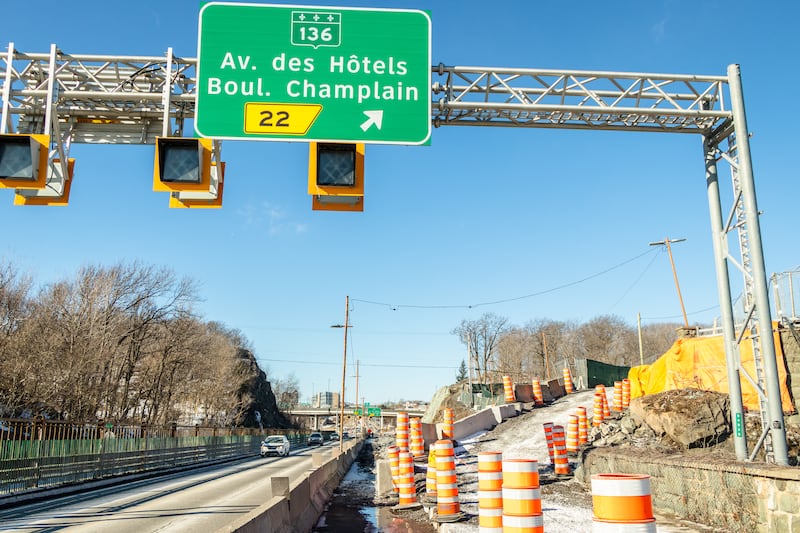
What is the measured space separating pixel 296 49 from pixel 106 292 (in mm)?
29438

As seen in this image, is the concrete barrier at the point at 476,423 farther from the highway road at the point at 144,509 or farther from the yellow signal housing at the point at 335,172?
the yellow signal housing at the point at 335,172

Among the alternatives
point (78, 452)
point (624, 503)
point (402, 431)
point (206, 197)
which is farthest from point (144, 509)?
point (624, 503)

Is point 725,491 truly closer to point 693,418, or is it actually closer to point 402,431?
point 693,418

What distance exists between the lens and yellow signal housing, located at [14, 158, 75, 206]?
34.4ft

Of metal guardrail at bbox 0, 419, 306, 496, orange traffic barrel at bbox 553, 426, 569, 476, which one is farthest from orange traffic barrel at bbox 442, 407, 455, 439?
metal guardrail at bbox 0, 419, 306, 496

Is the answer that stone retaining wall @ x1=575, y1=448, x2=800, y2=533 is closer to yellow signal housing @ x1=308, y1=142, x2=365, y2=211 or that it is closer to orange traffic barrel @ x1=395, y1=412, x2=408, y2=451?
yellow signal housing @ x1=308, y1=142, x2=365, y2=211

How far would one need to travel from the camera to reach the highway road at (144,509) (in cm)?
1148

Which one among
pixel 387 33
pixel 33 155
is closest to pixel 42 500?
pixel 33 155

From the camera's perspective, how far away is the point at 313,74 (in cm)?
1078

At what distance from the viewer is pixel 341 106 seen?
1073 centimetres

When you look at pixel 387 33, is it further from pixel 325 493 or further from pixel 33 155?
pixel 325 493

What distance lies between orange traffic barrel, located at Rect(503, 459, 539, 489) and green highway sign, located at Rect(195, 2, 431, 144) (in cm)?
575

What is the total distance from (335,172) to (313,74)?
1945 mm

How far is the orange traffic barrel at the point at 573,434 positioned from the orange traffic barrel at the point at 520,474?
15.0 m
